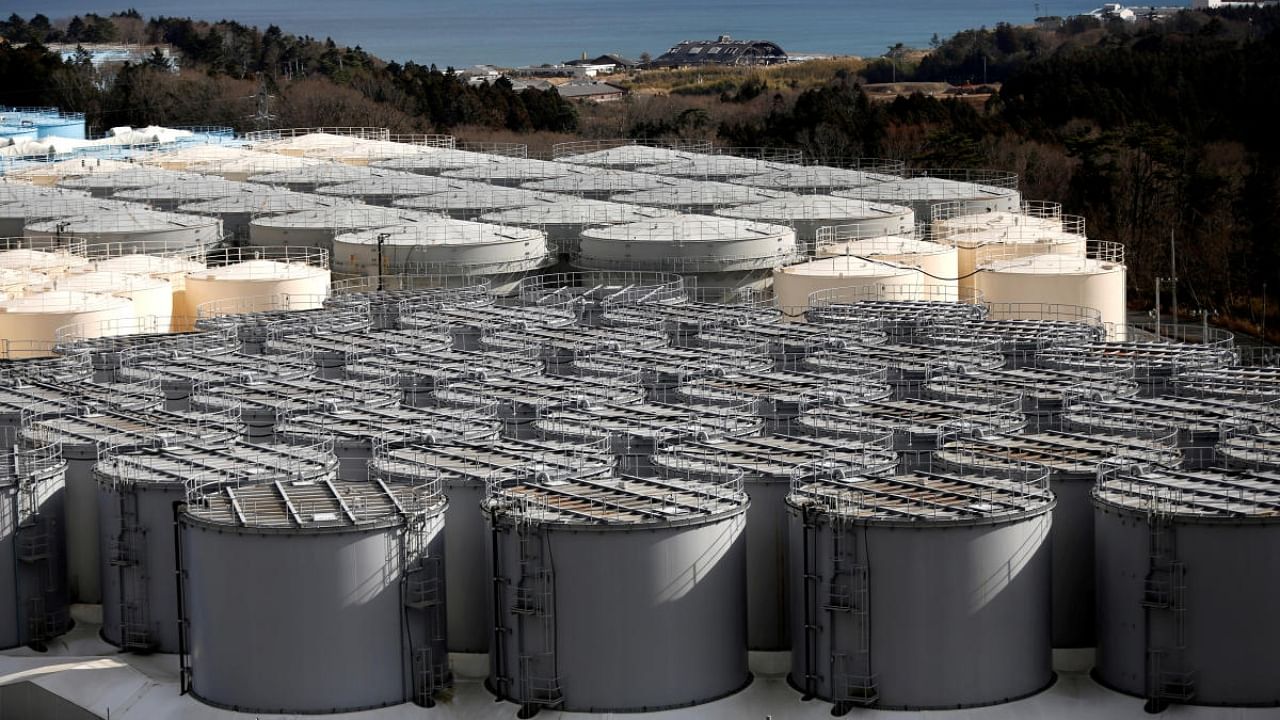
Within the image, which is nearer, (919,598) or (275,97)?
(919,598)

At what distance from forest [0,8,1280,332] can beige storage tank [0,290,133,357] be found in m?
40.2

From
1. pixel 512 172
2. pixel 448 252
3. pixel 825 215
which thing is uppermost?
pixel 512 172

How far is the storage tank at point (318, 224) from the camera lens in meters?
64.1

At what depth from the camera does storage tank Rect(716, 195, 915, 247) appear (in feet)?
218

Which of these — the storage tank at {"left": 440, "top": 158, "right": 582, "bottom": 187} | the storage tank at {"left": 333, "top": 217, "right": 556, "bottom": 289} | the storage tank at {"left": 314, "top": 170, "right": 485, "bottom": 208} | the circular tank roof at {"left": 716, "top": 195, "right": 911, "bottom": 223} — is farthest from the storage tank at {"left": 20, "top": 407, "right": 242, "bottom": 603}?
the storage tank at {"left": 440, "top": 158, "right": 582, "bottom": 187}

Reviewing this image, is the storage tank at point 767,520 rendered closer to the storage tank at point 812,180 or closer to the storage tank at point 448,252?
the storage tank at point 448,252

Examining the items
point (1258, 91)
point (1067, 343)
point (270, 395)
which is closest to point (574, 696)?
point (270, 395)

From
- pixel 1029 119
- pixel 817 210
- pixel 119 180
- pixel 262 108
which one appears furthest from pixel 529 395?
pixel 262 108

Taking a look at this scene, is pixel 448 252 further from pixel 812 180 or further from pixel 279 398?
pixel 812 180

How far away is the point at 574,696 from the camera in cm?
3006

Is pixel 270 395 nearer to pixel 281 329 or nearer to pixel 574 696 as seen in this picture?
pixel 281 329

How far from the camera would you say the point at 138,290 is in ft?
175

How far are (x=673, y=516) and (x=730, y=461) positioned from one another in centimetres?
376

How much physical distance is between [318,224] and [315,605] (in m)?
36.2
